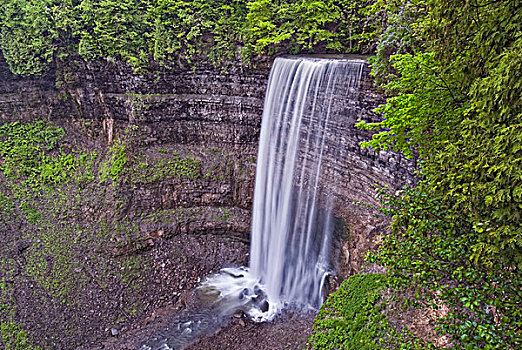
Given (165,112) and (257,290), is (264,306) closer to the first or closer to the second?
(257,290)

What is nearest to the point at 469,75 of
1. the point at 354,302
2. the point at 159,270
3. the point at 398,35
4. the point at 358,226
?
the point at 398,35

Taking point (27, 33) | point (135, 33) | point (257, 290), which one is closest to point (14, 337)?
point (257, 290)

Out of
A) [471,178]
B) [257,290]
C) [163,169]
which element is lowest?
[257,290]

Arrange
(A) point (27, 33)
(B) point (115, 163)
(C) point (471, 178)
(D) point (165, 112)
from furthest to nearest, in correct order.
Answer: (D) point (165, 112) < (B) point (115, 163) < (A) point (27, 33) < (C) point (471, 178)

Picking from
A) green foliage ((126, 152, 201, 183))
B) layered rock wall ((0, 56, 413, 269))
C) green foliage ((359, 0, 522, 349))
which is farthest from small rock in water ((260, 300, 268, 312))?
green foliage ((359, 0, 522, 349))

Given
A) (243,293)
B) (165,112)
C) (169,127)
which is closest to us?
(243,293)

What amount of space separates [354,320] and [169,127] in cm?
1428

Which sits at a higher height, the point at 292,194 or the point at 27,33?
the point at 27,33

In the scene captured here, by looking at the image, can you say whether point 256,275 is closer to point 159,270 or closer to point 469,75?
point 159,270

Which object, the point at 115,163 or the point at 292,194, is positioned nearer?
the point at 292,194

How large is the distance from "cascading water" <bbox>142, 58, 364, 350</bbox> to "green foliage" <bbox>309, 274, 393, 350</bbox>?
447 cm

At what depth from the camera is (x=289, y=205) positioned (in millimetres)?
13797

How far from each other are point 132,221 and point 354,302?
40.4 feet

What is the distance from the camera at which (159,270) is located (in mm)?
14836
